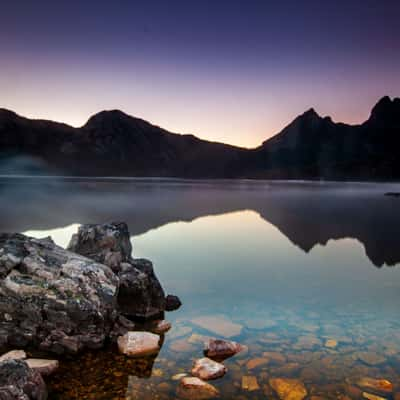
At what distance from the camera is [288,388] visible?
5.81 m

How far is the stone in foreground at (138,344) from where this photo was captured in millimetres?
6895

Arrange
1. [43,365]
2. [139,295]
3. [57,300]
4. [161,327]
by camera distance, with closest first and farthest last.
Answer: [43,365]
[57,300]
[161,327]
[139,295]

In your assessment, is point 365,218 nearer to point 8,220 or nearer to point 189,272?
point 189,272

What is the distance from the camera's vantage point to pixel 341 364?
6.58 metres

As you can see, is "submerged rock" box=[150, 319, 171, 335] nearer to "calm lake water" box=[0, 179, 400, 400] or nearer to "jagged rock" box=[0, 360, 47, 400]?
"calm lake water" box=[0, 179, 400, 400]

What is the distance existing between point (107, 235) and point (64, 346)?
4.75 metres

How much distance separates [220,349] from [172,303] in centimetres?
299

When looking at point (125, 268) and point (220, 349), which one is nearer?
point (220, 349)

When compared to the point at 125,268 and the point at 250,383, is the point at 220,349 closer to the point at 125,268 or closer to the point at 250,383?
the point at 250,383

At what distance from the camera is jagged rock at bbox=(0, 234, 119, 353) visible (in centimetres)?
695

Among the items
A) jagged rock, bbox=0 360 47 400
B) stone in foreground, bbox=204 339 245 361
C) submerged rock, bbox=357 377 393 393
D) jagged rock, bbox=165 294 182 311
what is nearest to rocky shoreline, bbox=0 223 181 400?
jagged rock, bbox=165 294 182 311

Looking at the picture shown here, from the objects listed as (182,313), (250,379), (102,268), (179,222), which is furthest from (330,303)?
(179,222)

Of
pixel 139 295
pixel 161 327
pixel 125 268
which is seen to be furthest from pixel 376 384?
pixel 125 268

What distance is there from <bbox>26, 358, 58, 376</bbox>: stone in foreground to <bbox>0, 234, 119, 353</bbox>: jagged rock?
0.59 m
